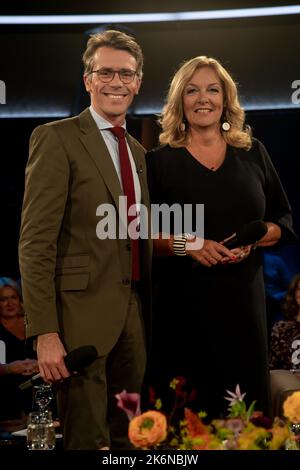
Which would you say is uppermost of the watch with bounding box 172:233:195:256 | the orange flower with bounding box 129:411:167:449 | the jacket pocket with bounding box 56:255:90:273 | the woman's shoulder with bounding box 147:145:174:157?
the woman's shoulder with bounding box 147:145:174:157

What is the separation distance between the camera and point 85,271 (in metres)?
2.88

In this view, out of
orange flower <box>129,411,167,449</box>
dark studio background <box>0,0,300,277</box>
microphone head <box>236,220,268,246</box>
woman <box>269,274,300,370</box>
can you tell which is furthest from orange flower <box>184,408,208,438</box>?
woman <box>269,274,300,370</box>

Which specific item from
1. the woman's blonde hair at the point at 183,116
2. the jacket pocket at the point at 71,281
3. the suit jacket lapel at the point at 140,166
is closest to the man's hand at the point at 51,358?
the jacket pocket at the point at 71,281

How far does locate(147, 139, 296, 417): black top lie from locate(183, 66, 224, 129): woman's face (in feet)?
0.44

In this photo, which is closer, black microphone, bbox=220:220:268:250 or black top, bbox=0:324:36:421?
black microphone, bbox=220:220:268:250

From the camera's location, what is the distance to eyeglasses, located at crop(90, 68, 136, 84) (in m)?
3.08

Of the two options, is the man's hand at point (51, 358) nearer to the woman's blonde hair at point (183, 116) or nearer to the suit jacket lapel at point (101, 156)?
the suit jacket lapel at point (101, 156)

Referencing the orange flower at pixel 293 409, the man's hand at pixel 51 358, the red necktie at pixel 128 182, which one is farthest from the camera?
the red necktie at pixel 128 182

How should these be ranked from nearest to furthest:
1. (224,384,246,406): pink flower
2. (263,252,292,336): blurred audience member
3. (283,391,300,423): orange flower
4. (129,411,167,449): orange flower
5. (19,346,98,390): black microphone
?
(129,411,167,449): orange flower < (283,391,300,423): orange flower < (224,384,246,406): pink flower < (19,346,98,390): black microphone < (263,252,292,336): blurred audience member

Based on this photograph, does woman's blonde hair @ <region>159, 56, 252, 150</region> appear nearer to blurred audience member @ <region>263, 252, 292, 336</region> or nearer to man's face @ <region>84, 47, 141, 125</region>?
man's face @ <region>84, 47, 141, 125</region>

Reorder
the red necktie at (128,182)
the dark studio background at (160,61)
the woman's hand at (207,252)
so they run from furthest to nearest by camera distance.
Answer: the dark studio background at (160,61) → the woman's hand at (207,252) → the red necktie at (128,182)

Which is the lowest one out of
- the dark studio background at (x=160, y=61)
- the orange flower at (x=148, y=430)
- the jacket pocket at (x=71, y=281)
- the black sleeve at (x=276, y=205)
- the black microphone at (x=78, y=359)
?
the orange flower at (x=148, y=430)

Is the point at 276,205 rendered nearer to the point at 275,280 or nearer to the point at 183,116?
the point at 183,116

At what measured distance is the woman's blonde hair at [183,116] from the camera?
3281 millimetres
